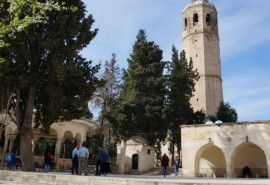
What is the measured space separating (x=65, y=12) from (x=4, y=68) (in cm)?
399

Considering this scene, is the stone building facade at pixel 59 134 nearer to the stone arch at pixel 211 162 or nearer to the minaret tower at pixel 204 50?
the stone arch at pixel 211 162

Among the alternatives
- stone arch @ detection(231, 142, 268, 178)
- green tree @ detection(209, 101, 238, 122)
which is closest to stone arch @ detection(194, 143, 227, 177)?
stone arch @ detection(231, 142, 268, 178)

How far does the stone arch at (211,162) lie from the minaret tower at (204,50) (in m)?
17.1

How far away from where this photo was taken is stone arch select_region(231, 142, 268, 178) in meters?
22.6

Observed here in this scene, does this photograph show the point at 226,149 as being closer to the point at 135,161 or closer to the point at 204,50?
the point at 135,161

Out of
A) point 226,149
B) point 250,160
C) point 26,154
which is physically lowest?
point 250,160

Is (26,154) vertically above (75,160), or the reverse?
(26,154)

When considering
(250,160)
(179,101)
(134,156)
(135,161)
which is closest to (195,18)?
(179,101)

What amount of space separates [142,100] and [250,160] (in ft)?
35.5

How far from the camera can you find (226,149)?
73.1 feet

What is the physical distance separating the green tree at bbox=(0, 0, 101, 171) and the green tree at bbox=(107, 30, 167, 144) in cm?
1302

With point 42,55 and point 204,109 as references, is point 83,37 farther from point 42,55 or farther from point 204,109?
point 204,109

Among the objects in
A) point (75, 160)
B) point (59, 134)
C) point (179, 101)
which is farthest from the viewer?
point (179, 101)

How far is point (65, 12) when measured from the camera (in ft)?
49.0
